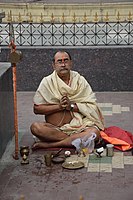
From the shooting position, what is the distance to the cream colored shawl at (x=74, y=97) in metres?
6.81

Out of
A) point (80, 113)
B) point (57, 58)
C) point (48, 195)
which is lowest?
point (48, 195)

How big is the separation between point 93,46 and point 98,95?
0.98 meters

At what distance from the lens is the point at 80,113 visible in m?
6.92

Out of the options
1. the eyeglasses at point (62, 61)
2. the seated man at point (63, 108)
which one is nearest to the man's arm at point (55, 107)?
the seated man at point (63, 108)

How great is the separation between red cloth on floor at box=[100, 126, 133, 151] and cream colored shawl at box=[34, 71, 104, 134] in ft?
0.59

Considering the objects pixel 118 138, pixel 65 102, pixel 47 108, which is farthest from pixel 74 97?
pixel 118 138

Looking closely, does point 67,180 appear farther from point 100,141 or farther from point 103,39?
point 103,39

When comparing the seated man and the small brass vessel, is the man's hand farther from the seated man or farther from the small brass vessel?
the small brass vessel

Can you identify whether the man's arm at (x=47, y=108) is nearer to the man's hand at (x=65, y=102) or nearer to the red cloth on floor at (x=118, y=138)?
the man's hand at (x=65, y=102)

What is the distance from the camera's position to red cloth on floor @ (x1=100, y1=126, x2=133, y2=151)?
679 cm

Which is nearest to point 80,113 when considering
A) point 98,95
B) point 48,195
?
point 48,195

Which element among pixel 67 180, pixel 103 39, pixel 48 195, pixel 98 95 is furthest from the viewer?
pixel 103 39

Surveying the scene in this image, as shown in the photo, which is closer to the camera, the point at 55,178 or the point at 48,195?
the point at 48,195

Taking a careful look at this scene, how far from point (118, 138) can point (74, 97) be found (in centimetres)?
77
